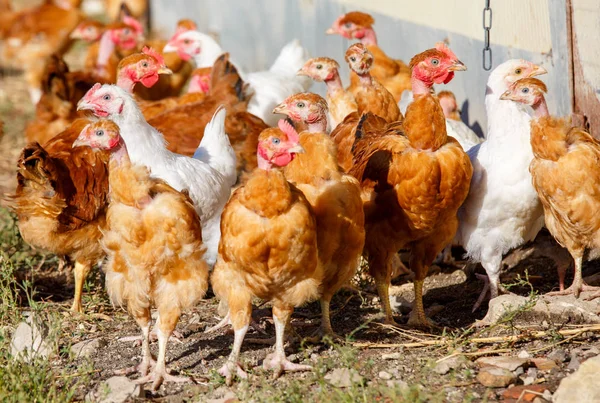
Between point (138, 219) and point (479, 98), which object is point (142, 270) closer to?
point (138, 219)

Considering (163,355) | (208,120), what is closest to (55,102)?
(208,120)

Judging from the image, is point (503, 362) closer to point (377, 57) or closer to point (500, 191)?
point (500, 191)

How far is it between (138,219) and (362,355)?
4.68ft

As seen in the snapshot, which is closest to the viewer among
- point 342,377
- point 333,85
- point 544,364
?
point 342,377

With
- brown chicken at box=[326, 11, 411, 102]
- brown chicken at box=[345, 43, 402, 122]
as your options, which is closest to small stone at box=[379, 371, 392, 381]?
brown chicken at box=[345, 43, 402, 122]

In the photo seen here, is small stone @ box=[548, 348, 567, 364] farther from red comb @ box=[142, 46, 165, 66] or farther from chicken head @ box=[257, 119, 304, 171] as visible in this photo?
red comb @ box=[142, 46, 165, 66]

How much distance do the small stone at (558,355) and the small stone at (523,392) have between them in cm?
33

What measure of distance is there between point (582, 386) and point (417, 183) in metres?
1.56

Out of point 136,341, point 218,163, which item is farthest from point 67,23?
point 136,341

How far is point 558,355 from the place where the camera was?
14.2ft

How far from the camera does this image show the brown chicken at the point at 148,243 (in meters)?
4.19

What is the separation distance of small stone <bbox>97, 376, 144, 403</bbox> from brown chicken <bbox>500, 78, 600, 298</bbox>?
8.36 ft

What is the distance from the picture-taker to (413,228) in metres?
4.97

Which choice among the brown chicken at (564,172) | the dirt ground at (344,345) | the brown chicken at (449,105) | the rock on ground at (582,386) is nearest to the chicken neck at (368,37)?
the brown chicken at (449,105)
